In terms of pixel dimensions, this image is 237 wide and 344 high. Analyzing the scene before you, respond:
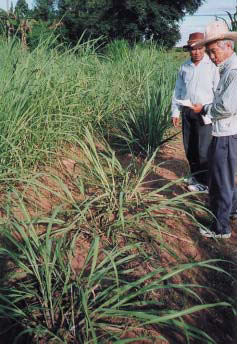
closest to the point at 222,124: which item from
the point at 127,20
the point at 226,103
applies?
the point at 226,103

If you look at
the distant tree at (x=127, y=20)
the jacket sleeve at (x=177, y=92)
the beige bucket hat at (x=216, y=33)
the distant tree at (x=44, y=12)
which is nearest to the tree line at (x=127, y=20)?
the distant tree at (x=127, y=20)

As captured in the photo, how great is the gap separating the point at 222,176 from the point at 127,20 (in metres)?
24.4

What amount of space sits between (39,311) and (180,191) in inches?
72.7

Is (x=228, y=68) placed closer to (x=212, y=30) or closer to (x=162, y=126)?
(x=212, y=30)

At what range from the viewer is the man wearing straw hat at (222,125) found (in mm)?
2084

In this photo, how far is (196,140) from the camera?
3.16m

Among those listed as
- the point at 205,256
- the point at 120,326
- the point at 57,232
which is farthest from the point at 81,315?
the point at 205,256

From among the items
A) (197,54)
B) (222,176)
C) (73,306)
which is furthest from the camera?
(197,54)

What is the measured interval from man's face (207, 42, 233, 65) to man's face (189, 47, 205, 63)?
0.82 m

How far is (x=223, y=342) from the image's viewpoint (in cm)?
164

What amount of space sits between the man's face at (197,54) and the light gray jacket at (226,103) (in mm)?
817

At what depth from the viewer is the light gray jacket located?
6.79 ft

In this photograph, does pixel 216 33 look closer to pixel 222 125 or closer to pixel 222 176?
pixel 222 125

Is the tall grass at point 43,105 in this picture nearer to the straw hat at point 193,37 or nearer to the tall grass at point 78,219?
the tall grass at point 78,219
